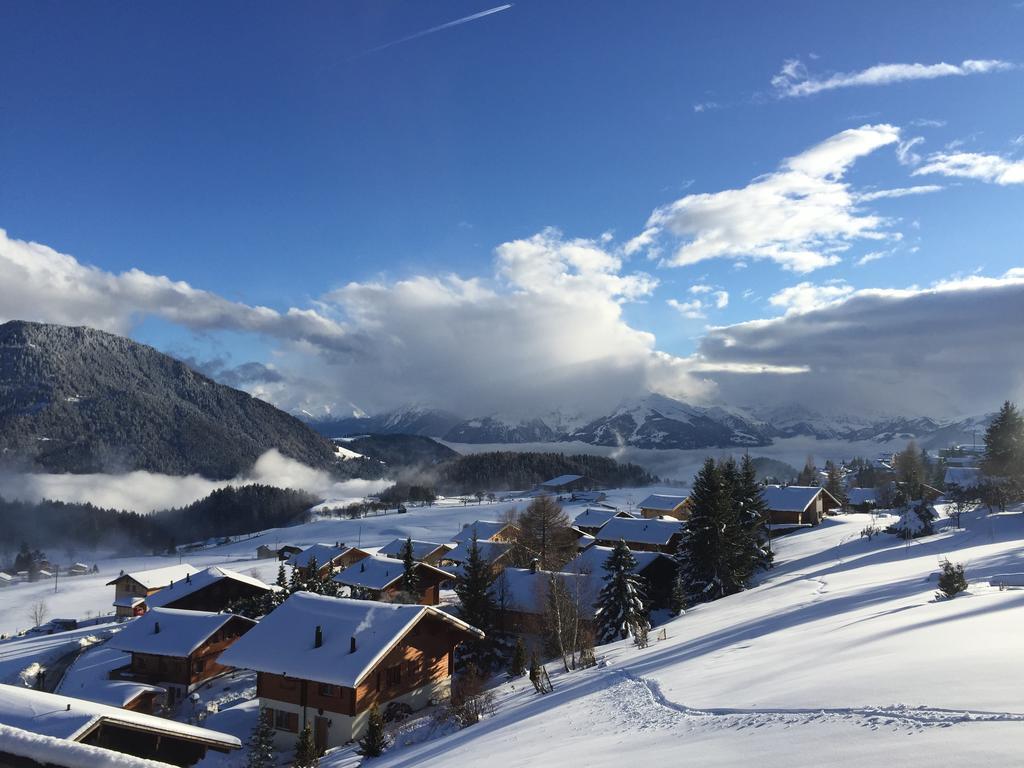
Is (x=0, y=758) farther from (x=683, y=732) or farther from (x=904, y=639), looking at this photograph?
(x=904, y=639)

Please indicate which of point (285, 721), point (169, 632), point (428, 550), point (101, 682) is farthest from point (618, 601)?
point (428, 550)

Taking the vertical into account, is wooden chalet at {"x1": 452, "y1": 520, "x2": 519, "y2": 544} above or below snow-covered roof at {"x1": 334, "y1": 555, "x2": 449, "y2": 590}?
above

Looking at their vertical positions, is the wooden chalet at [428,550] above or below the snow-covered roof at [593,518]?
below

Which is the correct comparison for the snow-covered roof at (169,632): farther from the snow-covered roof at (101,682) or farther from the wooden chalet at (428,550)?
the wooden chalet at (428,550)

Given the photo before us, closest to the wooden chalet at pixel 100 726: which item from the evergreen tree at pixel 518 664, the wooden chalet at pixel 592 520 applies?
the evergreen tree at pixel 518 664

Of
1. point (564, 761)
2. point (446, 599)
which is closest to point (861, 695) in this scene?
point (564, 761)

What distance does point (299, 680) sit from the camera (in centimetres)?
2973

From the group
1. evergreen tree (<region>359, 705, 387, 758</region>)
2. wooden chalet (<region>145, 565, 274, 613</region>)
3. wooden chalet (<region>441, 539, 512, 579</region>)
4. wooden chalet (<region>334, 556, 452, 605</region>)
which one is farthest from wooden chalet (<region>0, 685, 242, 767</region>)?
wooden chalet (<region>145, 565, 274, 613</region>)

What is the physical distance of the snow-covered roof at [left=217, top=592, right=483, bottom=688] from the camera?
92.8ft

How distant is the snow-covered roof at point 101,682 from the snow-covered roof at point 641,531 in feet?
155

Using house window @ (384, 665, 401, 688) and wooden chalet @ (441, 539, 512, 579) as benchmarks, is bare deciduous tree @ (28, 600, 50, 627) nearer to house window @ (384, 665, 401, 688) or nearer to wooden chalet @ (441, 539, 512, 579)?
wooden chalet @ (441, 539, 512, 579)

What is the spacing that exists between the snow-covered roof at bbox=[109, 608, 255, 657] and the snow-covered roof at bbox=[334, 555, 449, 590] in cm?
1630

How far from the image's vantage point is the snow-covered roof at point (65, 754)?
4309 millimetres

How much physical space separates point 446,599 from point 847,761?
64.7 m
